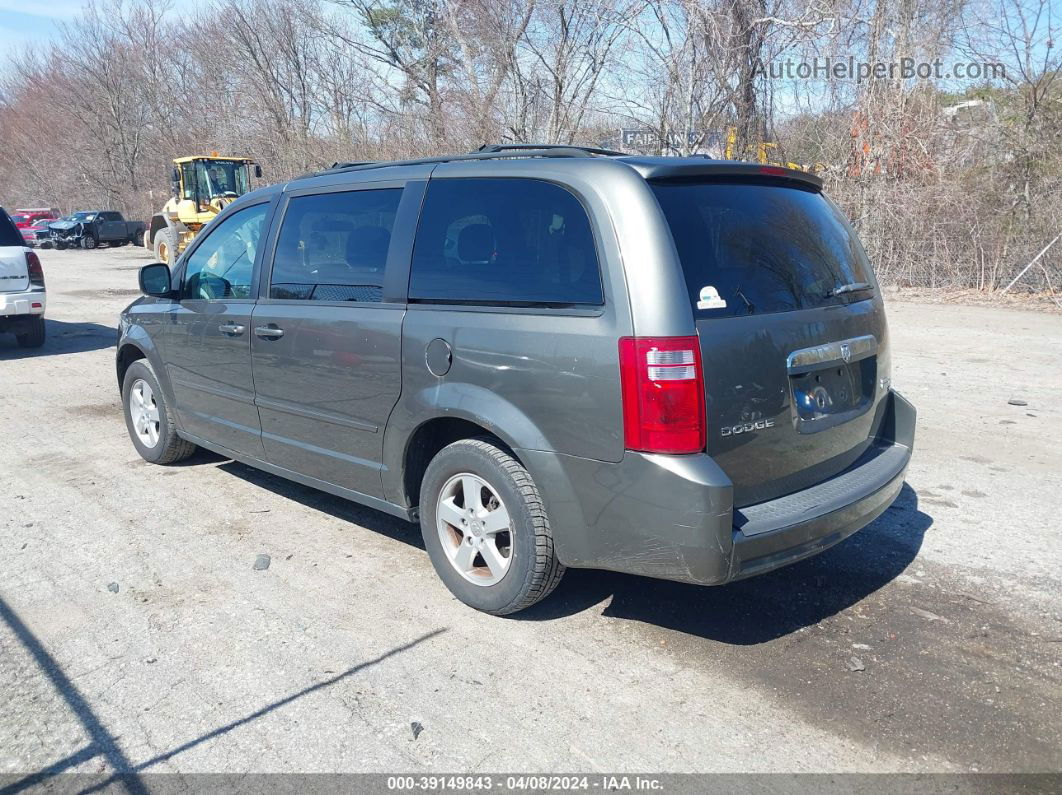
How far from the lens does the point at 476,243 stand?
150 inches

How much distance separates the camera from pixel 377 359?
4086 mm

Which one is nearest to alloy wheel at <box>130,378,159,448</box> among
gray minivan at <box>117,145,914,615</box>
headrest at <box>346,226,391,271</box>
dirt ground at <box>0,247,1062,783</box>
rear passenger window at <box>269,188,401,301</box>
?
dirt ground at <box>0,247,1062,783</box>

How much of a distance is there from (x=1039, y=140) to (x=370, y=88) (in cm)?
1670

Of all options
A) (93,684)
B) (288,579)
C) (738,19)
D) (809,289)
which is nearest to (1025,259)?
(738,19)

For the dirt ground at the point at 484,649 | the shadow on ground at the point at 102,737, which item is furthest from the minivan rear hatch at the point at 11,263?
the shadow on ground at the point at 102,737

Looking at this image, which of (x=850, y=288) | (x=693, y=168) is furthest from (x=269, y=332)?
(x=850, y=288)

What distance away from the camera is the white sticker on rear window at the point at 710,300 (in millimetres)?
3232

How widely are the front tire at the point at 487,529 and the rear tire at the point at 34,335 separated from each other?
948cm

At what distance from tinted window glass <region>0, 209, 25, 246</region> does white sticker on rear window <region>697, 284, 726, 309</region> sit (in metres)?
10.8

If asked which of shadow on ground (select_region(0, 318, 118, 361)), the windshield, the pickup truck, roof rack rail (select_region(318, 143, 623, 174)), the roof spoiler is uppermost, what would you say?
the windshield

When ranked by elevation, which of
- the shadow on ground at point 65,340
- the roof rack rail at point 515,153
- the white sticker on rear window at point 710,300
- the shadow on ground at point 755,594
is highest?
the roof rack rail at point 515,153

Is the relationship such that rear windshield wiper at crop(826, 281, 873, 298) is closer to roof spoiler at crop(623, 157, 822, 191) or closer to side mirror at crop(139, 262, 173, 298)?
roof spoiler at crop(623, 157, 822, 191)

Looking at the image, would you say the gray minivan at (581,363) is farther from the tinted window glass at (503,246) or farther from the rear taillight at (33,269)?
the rear taillight at (33,269)

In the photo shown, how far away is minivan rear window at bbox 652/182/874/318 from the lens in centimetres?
330
